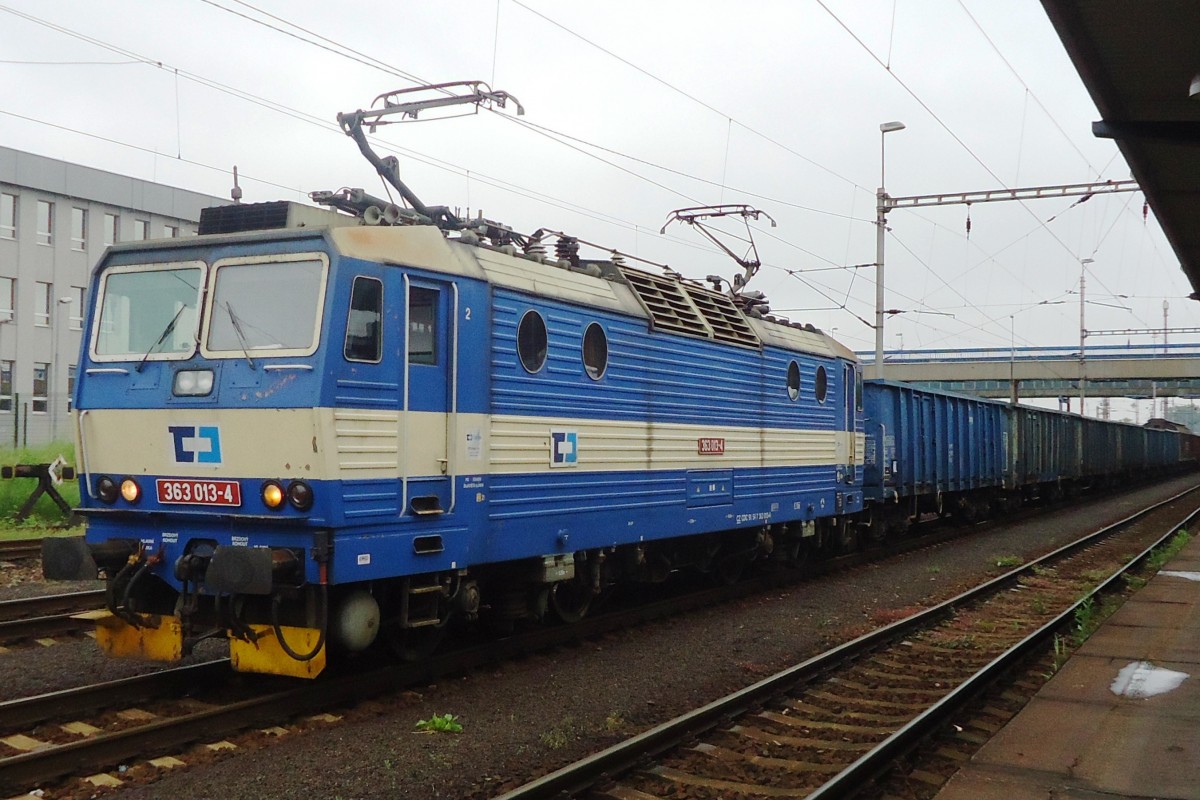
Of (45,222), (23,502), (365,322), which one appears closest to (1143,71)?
(365,322)

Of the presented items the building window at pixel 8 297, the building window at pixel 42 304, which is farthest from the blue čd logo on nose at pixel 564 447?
the building window at pixel 42 304

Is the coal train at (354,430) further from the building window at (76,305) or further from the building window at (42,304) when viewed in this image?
the building window at (76,305)

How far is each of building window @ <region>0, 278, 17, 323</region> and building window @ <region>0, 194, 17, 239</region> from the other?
4.87 ft

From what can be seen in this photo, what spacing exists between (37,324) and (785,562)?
3117cm

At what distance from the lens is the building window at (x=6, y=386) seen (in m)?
35.8

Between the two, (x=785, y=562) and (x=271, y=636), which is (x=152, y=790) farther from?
(x=785, y=562)

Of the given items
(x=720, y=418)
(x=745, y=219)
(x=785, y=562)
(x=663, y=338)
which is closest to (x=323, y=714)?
(x=663, y=338)

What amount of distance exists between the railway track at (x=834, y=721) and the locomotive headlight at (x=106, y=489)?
13.0 ft

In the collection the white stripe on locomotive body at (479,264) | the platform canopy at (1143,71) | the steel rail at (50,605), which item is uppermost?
the platform canopy at (1143,71)

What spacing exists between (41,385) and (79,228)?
5663 mm

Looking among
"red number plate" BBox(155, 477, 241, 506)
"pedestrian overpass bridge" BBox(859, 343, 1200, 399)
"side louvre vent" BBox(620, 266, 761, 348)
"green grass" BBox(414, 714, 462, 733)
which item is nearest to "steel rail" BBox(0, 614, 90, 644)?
"red number plate" BBox(155, 477, 241, 506)

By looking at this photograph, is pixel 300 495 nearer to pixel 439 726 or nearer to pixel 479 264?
pixel 439 726

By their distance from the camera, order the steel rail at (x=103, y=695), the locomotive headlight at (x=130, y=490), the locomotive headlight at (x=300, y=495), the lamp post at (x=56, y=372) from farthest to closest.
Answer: the lamp post at (x=56, y=372)
the locomotive headlight at (x=130, y=490)
the locomotive headlight at (x=300, y=495)
the steel rail at (x=103, y=695)

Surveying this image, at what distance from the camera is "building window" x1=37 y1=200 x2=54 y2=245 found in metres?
37.6
